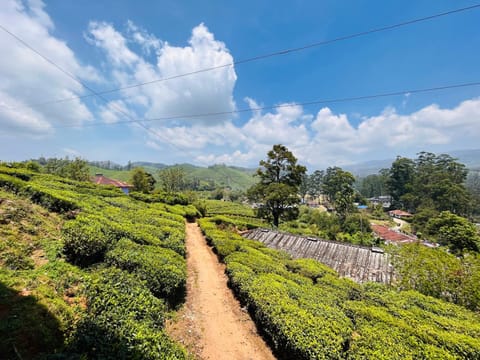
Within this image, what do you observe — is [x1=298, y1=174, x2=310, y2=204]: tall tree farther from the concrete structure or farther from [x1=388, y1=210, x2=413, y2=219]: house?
the concrete structure

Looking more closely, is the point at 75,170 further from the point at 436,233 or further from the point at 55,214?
the point at 436,233

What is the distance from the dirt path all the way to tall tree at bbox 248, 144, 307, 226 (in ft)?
37.3

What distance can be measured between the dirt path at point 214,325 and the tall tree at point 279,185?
11378mm

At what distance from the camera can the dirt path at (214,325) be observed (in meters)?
4.81

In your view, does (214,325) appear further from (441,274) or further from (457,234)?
(457,234)

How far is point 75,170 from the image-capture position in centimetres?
2819

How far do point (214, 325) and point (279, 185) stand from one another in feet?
45.4

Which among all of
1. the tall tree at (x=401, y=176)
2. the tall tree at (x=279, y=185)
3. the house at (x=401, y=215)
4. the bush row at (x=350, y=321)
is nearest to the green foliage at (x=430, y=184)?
the tall tree at (x=401, y=176)

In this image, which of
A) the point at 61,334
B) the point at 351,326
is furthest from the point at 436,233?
the point at 61,334

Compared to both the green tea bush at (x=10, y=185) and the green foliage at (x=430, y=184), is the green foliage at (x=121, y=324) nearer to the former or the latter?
the green tea bush at (x=10, y=185)

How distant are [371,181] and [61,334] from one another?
125181 mm

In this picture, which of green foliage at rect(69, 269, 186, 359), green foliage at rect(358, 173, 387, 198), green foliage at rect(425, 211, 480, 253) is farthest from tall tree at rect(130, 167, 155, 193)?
green foliage at rect(358, 173, 387, 198)

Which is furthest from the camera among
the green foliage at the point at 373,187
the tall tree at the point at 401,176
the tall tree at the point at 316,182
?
the tall tree at the point at 316,182

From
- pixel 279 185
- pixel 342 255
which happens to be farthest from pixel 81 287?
pixel 279 185
